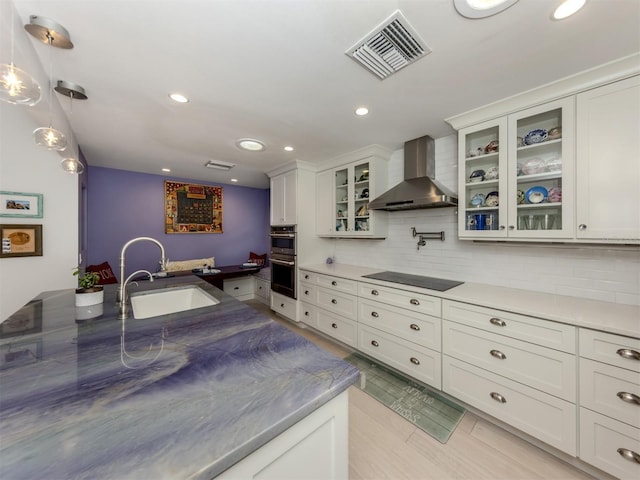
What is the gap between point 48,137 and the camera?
59.6 inches

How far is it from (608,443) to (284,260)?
327 centimetres

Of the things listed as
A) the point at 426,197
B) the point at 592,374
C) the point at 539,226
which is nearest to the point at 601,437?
the point at 592,374

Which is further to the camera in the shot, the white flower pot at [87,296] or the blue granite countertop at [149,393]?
the white flower pot at [87,296]

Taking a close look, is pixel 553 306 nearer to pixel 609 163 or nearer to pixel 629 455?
pixel 629 455

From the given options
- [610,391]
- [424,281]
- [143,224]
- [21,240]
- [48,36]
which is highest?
[48,36]

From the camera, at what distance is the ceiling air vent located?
1.22 metres

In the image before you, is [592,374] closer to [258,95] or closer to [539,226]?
[539,226]

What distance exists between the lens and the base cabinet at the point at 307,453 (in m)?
0.62

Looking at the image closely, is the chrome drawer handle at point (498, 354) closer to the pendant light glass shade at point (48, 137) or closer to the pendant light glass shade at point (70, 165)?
the pendant light glass shade at point (48, 137)

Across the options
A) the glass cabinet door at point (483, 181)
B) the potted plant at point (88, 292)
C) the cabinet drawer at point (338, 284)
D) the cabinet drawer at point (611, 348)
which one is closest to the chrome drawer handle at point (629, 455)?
the cabinet drawer at point (611, 348)

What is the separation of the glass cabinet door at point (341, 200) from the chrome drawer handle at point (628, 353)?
8.26 ft

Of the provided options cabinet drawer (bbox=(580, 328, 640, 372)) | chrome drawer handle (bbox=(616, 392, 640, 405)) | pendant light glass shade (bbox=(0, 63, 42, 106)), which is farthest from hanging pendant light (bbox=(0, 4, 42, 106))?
chrome drawer handle (bbox=(616, 392, 640, 405))

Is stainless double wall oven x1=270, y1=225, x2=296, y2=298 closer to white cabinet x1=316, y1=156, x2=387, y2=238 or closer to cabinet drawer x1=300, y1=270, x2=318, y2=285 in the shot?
cabinet drawer x1=300, y1=270, x2=318, y2=285

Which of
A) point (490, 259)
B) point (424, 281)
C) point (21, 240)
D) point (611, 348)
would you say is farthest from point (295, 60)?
point (21, 240)
